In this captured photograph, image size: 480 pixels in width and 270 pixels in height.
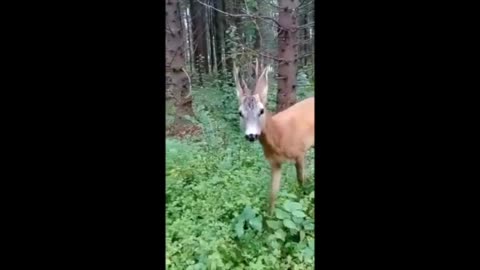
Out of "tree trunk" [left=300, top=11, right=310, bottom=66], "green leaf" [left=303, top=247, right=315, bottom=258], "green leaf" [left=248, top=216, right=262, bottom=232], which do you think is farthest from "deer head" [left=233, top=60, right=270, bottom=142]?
"green leaf" [left=303, top=247, right=315, bottom=258]

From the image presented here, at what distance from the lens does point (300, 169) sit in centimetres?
151

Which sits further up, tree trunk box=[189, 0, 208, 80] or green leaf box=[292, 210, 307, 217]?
tree trunk box=[189, 0, 208, 80]

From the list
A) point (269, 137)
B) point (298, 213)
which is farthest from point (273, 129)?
point (298, 213)

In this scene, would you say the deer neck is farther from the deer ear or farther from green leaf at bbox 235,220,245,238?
green leaf at bbox 235,220,245,238

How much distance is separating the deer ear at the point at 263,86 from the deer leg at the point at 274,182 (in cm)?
17

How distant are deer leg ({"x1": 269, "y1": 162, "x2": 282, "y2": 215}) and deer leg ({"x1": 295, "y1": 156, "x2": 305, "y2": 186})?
50 millimetres

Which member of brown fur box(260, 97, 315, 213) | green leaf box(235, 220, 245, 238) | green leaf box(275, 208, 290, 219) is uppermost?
brown fur box(260, 97, 315, 213)

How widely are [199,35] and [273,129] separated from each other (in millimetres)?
303

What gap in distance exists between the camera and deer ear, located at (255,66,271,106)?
150 centimetres

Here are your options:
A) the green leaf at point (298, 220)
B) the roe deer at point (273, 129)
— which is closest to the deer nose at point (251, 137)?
the roe deer at point (273, 129)
